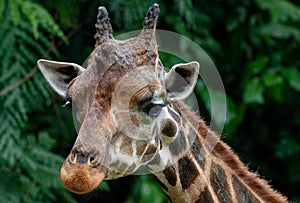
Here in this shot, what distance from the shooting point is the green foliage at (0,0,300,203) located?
392 cm

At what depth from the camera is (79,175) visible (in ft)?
6.44

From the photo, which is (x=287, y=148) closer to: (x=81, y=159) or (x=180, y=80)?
(x=180, y=80)

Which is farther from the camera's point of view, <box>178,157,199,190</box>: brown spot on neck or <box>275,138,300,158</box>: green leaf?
<box>275,138,300,158</box>: green leaf

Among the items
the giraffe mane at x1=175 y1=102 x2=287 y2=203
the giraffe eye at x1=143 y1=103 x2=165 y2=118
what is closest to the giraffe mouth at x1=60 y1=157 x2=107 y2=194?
the giraffe eye at x1=143 y1=103 x2=165 y2=118

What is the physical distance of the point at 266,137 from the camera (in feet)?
16.8

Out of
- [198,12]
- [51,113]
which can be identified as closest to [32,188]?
[51,113]

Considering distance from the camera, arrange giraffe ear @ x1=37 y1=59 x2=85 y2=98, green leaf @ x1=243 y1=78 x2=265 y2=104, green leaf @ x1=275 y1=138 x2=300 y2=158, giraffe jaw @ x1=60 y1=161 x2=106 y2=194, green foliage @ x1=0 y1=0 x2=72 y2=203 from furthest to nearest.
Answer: green leaf @ x1=275 y1=138 x2=300 y2=158 → green leaf @ x1=243 y1=78 x2=265 y2=104 → green foliage @ x1=0 y1=0 x2=72 y2=203 → giraffe ear @ x1=37 y1=59 x2=85 y2=98 → giraffe jaw @ x1=60 y1=161 x2=106 y2=194

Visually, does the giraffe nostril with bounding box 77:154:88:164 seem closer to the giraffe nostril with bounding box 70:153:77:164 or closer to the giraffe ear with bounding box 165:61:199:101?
the giraffe nostril with bounding box 70:153:77:164

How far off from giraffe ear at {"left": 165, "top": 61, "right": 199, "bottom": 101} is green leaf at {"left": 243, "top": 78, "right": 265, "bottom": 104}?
2.16 m

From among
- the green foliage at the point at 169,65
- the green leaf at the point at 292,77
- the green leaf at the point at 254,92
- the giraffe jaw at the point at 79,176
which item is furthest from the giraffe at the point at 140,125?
the green leaf at the point at 292,77

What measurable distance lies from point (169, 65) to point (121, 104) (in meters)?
1.91

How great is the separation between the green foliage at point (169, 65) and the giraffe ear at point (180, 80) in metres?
1.38

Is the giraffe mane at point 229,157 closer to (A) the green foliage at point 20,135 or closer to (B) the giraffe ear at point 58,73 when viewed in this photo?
(B) the giraffe ear at point 58,73

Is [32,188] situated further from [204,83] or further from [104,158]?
[104,158]
